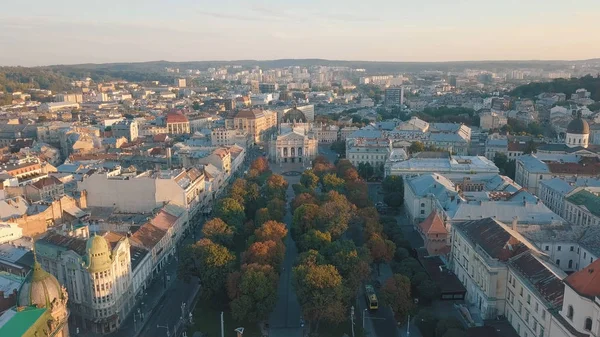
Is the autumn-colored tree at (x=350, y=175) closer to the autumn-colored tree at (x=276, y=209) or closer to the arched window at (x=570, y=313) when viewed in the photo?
the autumn-colored tree at (x=276, y=209)

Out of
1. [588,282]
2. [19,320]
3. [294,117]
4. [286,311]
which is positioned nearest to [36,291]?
[19,320]

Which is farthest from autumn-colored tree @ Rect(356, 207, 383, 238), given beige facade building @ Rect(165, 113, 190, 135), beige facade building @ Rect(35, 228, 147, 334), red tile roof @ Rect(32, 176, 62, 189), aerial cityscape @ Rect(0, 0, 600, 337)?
beige facade building @ Rect(165, 113, 190, 135)

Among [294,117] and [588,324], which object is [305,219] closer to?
[588,324]

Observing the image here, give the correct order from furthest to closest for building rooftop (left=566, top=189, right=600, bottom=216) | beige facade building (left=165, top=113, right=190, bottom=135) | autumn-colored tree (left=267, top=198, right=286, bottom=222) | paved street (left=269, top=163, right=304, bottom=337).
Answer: beige facade building (left=165, top=113, right=190, bottom=135)
autumn-colored tree (left=267, top=198, right=286, bottom=222)
building rooftop (left=566, top=189, right=600, bottom=216)
paved street (left=269, top=163, right=304, bottom=337)

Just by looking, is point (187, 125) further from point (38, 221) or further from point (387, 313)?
point (387, 313)

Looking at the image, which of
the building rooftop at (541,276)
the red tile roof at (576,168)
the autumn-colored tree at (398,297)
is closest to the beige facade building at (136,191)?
the autumn-colored tree at (398,297)

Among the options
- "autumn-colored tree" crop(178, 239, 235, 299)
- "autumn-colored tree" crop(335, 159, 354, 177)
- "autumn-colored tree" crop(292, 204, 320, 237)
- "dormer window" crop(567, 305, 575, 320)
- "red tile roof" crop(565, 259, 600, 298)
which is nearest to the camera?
"red tile roof" crop(565, 259, 600, 298)

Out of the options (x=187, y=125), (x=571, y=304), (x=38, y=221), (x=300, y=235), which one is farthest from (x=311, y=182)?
(x=187, y=125)

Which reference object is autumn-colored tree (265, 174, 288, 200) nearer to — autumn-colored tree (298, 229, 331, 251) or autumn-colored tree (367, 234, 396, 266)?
autumn-colored tree (298, 229, 331, 251)
